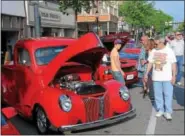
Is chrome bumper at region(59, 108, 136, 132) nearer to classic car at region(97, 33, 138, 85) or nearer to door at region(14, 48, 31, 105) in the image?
door at region(14, 48, 31, 105)

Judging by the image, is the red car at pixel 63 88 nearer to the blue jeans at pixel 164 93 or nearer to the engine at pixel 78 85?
the engine at pixel 78 85

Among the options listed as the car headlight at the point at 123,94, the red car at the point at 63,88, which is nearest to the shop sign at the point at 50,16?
the red car at the point at 63,88

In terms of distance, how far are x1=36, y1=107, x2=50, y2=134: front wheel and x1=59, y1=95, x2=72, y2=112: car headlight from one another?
416mm

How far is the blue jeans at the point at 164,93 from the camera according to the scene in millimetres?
7906

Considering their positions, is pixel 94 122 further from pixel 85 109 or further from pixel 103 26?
pixel 103 26

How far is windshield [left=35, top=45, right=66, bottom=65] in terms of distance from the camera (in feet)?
26.2

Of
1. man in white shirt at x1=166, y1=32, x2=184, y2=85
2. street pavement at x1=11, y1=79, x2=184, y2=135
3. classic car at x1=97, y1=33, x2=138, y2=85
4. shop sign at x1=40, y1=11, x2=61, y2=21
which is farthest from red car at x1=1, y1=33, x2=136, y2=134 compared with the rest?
shop sign at x1=40, y1=11, x2=61, y2=21

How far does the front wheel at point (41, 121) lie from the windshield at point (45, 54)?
45.7 inches

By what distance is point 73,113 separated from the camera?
6777mm

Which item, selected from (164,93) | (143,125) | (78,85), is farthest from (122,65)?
(78,85)

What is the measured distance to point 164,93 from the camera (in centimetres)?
802

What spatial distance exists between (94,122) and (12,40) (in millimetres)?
18134

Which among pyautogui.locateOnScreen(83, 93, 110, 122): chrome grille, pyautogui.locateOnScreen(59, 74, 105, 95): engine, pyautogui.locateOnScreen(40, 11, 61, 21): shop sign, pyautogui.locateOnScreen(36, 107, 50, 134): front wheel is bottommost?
pyautogui.locateOnScreen(36, 107, 50, 134): front wheel

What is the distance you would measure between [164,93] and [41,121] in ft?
8.44
